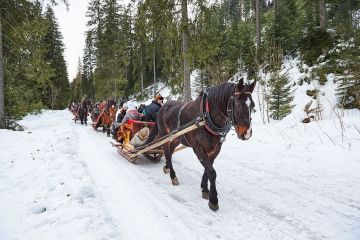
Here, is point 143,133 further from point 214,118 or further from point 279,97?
point 279,97

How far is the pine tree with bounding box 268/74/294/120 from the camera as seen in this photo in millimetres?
13799

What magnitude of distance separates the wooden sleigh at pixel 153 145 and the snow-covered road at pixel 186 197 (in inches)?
9.7

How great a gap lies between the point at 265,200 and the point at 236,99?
5.87ft

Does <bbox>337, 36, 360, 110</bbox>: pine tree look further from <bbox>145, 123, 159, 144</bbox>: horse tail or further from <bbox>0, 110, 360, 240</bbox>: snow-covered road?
<bbox>145, 123, 159, 144</bbox>: horse tail

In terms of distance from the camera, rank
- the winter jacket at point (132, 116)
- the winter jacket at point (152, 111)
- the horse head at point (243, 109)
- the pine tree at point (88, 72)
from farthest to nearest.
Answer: the pine tree at point (88, 72), the winter jacket at point (132, 116), the winter jacket at point (152, 111), the horse head at point (243, 109)

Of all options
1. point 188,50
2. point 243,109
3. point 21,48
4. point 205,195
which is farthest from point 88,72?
point 243,109

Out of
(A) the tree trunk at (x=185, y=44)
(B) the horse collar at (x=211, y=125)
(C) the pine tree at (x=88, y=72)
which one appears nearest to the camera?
(B) the horse collar at (x=211, y=125)

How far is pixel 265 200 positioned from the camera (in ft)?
14.9

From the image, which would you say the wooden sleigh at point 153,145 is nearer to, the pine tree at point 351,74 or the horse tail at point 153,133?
the horse tail at point 153,133

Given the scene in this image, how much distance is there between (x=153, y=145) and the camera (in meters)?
6.33

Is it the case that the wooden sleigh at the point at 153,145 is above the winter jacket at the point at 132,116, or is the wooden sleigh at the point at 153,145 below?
below

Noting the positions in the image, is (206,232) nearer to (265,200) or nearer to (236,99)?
(265,200)

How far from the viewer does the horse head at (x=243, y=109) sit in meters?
3.80

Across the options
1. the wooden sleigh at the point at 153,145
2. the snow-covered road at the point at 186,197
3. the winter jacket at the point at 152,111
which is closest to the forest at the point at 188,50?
the winter jacket at the point at 152,111
